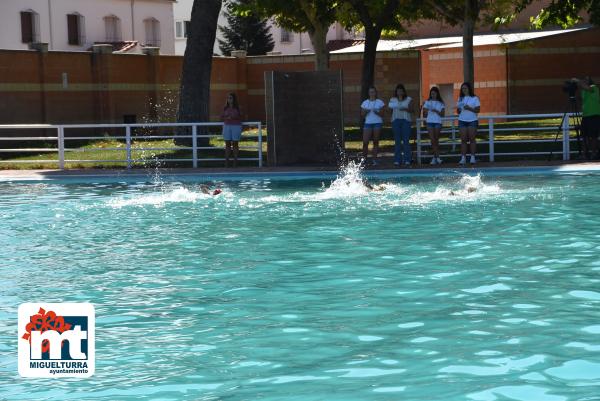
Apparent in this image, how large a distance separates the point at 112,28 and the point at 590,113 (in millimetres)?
39732

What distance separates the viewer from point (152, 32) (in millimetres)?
61656

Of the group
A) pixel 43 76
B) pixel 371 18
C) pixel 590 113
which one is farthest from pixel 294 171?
pixel 43 76

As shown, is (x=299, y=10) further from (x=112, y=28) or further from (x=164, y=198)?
(x=112, y=28)

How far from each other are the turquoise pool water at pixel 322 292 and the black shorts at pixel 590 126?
5.02 metres

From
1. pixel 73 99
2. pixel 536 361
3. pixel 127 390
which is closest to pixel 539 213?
pixel 536 361

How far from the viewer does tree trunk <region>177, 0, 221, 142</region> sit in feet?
104

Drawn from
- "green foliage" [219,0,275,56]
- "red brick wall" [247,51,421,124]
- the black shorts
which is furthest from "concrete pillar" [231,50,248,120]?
the black shorts

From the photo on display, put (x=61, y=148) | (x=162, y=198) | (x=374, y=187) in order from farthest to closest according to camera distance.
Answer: (x=61, y=148)
(x=374, y=187)
(x=162, y=198)

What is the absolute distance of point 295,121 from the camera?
25.1 metres

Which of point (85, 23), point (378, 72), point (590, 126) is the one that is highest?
point (85, 23)

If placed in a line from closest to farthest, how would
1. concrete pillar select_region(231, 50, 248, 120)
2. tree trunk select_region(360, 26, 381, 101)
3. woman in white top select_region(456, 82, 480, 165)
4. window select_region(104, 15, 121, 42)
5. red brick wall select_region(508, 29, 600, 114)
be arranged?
1. woman in white top select_region(456, 82, 480, 165)
2. tree trunk select_region(360, 26, 381, 101)
3. red brick wall select_region(508, 29, 600, 114)
4. concrete pillar select_region(231, 50, 248, 120)
5. window select_region(104, 15, 121, 42)

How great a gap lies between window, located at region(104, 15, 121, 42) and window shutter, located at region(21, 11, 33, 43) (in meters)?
5.10

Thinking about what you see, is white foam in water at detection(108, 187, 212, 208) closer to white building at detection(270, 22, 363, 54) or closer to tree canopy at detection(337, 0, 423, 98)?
tree canopy at detection(337, 0, 423, 98)

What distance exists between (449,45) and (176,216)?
3295 cm
